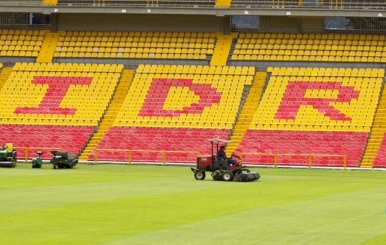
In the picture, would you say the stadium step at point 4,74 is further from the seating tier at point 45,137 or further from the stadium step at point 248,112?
the stadium step at point 248,112

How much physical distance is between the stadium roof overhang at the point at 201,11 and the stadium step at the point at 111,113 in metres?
4.33

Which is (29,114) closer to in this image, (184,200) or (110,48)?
(110,48)

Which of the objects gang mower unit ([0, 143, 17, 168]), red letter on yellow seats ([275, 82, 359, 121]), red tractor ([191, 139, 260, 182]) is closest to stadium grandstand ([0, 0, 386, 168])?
red letter on yellow seats ([275, 82, 359, 121])

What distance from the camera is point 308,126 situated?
5841 centimetres

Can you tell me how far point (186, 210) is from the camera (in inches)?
1007

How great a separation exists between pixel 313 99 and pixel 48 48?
2004 centimetres

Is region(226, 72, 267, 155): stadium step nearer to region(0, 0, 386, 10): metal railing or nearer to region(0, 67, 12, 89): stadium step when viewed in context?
region(0, 0, 386, 10): metal railing

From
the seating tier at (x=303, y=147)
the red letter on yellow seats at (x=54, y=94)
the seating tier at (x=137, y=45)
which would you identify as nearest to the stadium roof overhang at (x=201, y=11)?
the seating tier at (x=137, y=45)

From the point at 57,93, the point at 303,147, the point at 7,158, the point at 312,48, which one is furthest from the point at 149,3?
the point at 7,158

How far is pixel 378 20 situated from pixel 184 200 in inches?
1599

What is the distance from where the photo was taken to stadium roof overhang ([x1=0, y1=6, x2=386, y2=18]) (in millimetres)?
63906

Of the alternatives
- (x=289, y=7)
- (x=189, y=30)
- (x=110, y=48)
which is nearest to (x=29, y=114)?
(x=110, y=48)

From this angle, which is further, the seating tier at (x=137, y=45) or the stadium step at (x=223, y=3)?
the seating tier at (x=137, y=45)

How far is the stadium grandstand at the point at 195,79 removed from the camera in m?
58.0
